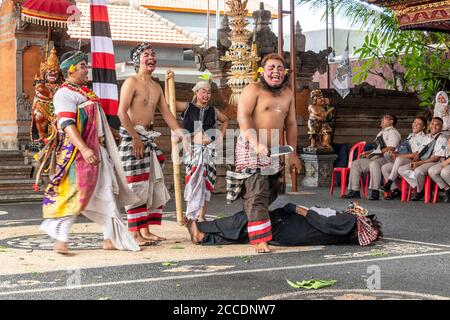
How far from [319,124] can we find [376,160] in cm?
253

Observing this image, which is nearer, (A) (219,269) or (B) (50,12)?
(A) (219,269)

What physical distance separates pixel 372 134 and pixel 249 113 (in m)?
10.8

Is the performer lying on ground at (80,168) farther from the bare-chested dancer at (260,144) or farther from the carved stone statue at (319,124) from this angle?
the carved stone statue at (319,124)

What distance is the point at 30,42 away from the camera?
49.6 feet

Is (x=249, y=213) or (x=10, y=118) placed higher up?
(x=10, y=118)

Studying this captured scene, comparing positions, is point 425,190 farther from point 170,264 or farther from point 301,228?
point 170,264

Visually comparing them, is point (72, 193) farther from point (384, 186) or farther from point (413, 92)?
point (413, 92)

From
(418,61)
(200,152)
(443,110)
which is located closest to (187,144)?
(200,152)

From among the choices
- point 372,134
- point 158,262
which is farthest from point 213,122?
point 372,134

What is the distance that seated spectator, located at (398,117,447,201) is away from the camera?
11945mm

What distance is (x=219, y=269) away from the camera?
600cm

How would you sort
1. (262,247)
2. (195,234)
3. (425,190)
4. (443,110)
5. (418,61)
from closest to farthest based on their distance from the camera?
1. (262,247)
2. (195,234)
3. (425,190)
4. (443,110)
5. (418,61)

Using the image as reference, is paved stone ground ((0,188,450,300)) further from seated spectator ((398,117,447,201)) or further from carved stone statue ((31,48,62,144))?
carved stone statue ((31,48,62,144))

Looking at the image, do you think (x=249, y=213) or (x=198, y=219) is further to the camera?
(x=198, y=219)
